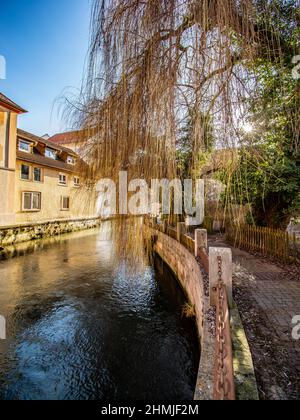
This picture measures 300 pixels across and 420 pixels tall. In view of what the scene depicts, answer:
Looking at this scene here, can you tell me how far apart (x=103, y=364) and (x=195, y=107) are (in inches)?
196

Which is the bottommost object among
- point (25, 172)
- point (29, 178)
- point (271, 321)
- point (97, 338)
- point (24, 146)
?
point (97, 338)

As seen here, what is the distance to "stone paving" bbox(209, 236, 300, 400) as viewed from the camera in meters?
2.21

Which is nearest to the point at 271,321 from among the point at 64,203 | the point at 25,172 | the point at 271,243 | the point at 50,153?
the point at 271,243

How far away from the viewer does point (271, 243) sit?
306 inches

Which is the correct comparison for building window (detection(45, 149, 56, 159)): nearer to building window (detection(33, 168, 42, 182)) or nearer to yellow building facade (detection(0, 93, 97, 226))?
yellow building facade (detection(0, 93, 97, 226))

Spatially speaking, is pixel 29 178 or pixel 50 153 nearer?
pixel 29 178

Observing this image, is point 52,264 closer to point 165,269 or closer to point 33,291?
point 33,291

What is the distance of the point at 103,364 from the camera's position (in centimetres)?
441

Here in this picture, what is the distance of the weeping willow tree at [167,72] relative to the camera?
177 centimetres

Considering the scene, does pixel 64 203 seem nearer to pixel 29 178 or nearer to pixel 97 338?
pixel 29 178

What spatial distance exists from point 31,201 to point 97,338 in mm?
14845

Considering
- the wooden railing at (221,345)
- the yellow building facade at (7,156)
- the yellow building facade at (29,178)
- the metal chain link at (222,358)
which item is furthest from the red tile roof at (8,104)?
the metal chain link at (222,358)

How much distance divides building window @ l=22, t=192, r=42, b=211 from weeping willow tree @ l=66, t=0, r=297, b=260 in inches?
651

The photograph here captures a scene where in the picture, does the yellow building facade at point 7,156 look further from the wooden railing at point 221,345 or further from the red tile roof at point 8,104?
the wooden railing at point 221,345
